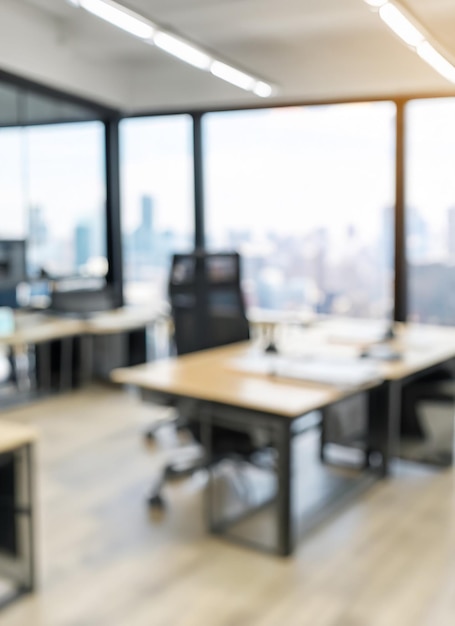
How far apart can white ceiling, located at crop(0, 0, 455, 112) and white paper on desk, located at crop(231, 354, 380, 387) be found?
2.54m

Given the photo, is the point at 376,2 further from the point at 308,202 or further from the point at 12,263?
the point at 12,263

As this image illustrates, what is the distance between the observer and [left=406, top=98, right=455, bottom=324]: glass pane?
588cm

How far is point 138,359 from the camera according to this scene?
22.1ft

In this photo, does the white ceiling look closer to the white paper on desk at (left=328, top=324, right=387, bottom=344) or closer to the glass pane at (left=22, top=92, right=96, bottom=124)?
the glass pane at (left=22, top=92, right=96, bottom=124)

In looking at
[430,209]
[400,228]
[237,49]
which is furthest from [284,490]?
[237,49]

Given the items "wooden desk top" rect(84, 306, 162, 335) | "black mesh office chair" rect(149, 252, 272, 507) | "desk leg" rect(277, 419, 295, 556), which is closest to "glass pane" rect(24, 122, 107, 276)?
"wooden desk top" rect(84, 306, 162, 335)

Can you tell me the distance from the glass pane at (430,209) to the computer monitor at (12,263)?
3.34 metres

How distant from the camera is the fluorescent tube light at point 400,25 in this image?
3564 mm

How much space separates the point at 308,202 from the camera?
6.49 metres

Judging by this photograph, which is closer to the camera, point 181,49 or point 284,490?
point 284,490

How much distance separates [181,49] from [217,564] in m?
3.45

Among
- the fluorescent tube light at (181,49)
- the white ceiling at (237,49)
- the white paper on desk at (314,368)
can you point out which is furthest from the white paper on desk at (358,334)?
the fluorescent tube light at (181,49)

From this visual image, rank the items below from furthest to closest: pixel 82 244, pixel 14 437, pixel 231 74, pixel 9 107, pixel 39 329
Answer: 1. pixel 82 244
2. pixel 9 107
3. pixel 39 329
4. pixel 231 74
5. pixel 14 437

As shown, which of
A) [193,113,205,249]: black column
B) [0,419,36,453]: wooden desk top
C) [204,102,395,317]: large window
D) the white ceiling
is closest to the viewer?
[0,419,36,453]: wooden desk top
